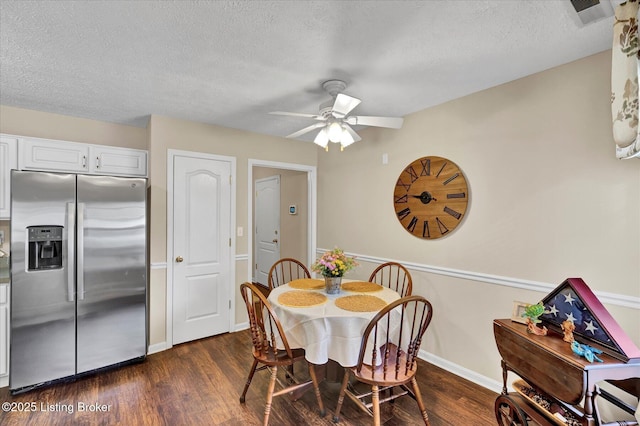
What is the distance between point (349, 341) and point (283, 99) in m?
2.02

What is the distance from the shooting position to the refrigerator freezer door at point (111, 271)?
2.53 meters

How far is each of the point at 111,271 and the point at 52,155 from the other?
4.08ft

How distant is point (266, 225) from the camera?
558cm

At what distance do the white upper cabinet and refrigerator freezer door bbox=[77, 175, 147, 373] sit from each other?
551 millimetres

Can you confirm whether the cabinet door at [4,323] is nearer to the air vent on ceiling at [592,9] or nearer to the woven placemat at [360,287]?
the woven placemat at [360,287]

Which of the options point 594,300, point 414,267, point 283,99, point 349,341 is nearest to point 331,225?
point 414,267

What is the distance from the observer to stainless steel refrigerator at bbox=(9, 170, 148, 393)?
232cm

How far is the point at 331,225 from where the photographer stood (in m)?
4.04

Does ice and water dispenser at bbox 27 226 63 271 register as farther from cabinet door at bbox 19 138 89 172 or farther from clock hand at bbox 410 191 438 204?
clock hand at bbox 410 191 438 204

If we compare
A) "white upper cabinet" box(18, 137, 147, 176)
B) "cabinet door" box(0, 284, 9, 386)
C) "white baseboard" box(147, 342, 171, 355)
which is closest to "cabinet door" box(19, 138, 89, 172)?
"white upper cabinet" box(18, 137, 147, 176)

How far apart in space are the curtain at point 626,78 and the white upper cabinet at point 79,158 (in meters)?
3.81

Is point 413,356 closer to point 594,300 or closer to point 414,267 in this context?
point 594,300

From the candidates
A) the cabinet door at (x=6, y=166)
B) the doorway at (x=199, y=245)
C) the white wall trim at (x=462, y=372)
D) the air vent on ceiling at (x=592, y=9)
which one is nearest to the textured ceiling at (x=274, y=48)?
the air vent on ceiling at (x=592, y=9)

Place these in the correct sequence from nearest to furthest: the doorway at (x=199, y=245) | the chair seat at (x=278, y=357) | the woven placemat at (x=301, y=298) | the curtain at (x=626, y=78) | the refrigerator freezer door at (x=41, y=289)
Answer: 1. the curtain at (x=626, y=78)
2. the chair seat at (x=278, y=357)
3. the woven placemat at (x=301, y=298)
4. the refrigerator freezer door at (x=41, y=289)
5. the doorway at (x=199, y=245)
